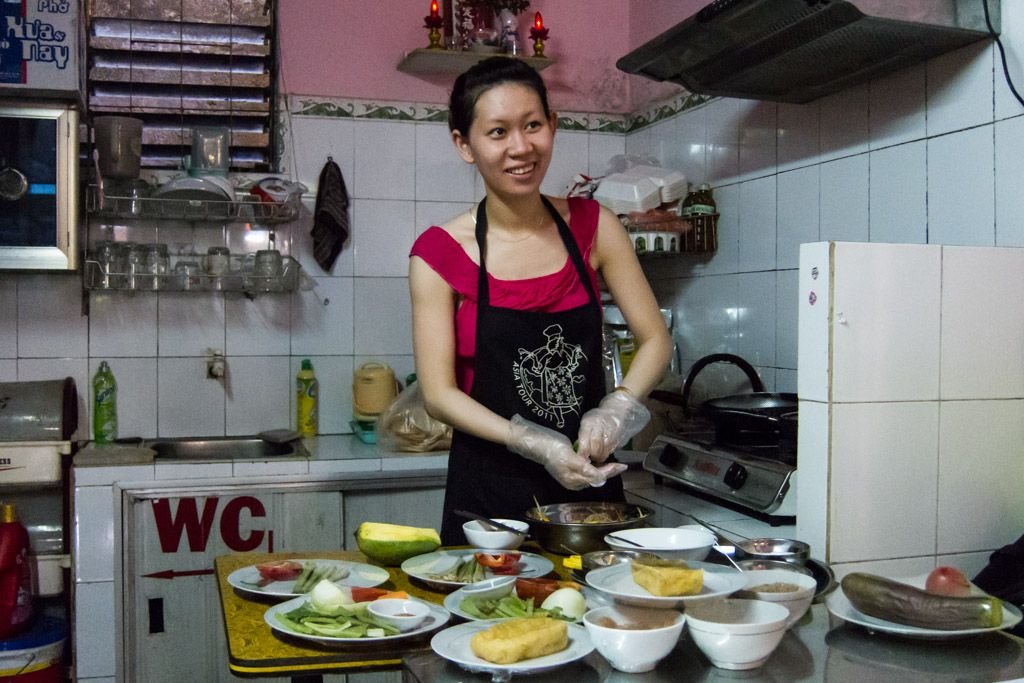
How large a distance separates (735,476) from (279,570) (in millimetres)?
1203

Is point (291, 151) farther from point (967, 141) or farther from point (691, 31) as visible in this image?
point (967, 141)

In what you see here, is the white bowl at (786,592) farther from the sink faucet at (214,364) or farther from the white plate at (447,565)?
the sink faucet at (214,364)

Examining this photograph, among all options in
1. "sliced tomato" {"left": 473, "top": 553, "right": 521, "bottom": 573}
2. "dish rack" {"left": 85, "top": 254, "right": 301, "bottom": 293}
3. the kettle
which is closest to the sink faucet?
"dish rack" {"left": 85, "top": 254, "right": 301, "bottom": 293}

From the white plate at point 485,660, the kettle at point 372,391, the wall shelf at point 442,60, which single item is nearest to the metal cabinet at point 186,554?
the kettle at point 372,391

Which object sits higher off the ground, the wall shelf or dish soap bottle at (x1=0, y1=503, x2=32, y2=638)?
the wall shelf

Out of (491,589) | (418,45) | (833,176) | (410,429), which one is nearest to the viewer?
(491,589)

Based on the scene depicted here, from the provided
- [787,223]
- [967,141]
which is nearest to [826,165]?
[787,223]

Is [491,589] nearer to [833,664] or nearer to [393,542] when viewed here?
[393,542]

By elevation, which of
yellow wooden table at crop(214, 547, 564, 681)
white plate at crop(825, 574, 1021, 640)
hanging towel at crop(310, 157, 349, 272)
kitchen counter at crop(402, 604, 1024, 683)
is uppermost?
hanging towel at crop(310, 157, 349, 272)

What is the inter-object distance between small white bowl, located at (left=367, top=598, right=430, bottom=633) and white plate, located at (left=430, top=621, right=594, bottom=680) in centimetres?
5

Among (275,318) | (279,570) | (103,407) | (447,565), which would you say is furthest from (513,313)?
(103,407)

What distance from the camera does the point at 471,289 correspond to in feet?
7.44

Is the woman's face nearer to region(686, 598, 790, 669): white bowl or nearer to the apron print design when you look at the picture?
the apron print design

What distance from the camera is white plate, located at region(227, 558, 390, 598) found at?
61.3 inches
